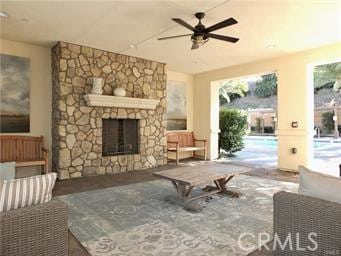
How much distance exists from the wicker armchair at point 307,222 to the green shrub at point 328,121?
55.9 ft

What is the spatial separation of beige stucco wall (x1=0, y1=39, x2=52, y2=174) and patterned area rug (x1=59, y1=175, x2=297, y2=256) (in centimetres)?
230

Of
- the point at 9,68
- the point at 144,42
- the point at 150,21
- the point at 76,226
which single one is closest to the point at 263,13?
the point at 150,21

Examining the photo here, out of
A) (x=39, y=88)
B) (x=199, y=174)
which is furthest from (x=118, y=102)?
(x=199, y=174)

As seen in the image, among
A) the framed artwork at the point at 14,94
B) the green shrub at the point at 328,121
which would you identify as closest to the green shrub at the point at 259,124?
the green shrub at the point at 328,121

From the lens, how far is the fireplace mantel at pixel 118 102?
17.9ft

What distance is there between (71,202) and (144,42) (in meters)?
3.57

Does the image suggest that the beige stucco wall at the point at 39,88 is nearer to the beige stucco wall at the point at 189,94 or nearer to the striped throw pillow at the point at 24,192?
the beige stucco wall at the point at 189,94

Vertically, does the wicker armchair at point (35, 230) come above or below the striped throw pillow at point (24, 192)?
below

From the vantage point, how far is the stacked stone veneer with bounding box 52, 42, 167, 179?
5.23 metres

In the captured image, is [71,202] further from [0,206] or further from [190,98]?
[190,98]

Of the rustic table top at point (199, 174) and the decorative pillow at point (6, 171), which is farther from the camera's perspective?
the rustic table top at point (199, 174)

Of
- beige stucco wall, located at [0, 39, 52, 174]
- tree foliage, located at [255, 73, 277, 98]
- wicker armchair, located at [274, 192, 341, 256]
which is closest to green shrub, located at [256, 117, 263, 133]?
tree foliage, located at [255, 73, 277, 98]

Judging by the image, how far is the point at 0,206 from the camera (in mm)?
1426

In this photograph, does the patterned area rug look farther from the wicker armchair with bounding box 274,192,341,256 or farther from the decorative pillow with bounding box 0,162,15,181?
the decorative pillow with bounding box 0,162,15,181
